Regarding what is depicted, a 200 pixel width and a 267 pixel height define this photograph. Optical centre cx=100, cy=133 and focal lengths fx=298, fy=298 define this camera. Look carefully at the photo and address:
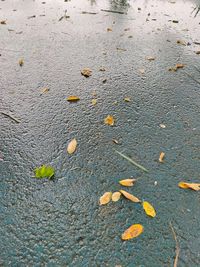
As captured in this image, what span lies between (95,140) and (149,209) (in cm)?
67

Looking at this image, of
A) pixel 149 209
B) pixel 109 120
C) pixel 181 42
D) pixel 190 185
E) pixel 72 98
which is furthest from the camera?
pixel 181 42

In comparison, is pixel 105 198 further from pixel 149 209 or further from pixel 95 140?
pixel 95 140

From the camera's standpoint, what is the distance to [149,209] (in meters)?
A: 1.67

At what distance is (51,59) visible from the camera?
3082 mm

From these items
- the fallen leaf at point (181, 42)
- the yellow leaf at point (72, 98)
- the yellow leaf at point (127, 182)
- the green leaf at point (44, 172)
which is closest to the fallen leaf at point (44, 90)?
the yellow leaf at point (72, 98)

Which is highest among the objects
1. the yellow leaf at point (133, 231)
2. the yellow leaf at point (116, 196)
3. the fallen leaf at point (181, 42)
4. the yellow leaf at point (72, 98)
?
the fallen leaf at point (181, 42)

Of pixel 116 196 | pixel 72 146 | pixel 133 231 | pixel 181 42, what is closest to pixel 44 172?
pixel 72 146

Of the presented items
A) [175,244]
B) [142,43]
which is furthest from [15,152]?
[142,43]

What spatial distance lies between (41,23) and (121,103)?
6.77ft

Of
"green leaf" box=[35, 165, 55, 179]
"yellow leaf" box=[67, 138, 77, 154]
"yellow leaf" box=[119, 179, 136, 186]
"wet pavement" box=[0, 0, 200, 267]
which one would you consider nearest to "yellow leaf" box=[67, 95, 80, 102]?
"wet pavement" box=[0, 0, 200, 267]

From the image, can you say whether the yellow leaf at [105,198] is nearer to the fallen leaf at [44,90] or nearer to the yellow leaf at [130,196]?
the yellow leaf at [130,196]

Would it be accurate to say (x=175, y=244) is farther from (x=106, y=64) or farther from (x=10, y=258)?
(x=106, y=64)

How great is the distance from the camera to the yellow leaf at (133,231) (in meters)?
1.53

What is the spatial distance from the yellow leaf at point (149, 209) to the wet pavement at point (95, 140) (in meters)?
0.03
